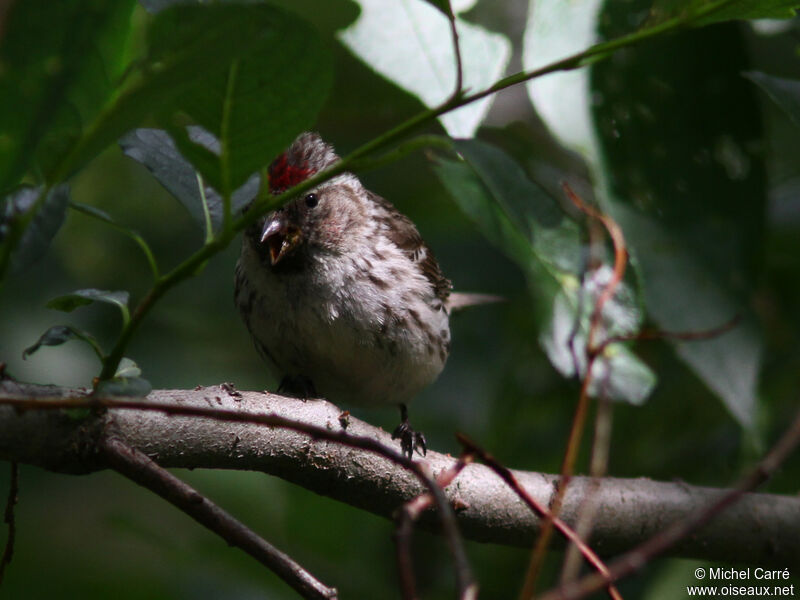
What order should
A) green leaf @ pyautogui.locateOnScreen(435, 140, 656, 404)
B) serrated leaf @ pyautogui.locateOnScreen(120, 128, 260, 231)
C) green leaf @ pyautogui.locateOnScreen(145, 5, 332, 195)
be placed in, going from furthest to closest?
green leaf @ pyautogui.locateOnScreen(435, 140, 656, 404) < serrated leaf @ pyautogui.locateOnScreen(120, 128, 260, 231) < green leaf @ pyautogui.locateOnScreen(145, 5, 332, 195)

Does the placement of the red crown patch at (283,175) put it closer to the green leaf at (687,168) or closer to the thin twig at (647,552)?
the green leaf at (687,168)

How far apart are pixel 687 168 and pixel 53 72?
4.76 ft

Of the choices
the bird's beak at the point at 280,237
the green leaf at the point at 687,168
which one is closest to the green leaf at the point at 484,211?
the green leaf at the point at 687,168

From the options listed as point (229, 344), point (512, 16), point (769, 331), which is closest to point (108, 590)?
point (229, 344)

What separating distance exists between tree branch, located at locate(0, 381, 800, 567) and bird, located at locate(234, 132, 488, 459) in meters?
0.44

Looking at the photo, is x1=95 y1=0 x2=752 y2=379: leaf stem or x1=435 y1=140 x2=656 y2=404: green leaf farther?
x1=435 y1=140 x2=656 y2=404: green leaf

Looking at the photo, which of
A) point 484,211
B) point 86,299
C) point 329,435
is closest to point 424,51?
point 484,211

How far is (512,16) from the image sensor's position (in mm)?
3039

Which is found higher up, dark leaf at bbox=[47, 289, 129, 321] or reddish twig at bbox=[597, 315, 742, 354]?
dark leaf at bbox=[47, 289, 129, 321]

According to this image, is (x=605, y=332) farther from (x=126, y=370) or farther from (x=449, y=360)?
(x=449, y=360)

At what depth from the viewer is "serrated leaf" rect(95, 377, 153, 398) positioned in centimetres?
93

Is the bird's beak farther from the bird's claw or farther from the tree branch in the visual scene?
the tree branch

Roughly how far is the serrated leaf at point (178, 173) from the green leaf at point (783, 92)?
31.6 inches

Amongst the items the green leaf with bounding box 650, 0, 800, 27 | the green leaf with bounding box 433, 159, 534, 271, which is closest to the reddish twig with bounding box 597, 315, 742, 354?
the green leaf with bounding box 433, 159, 534, 271
